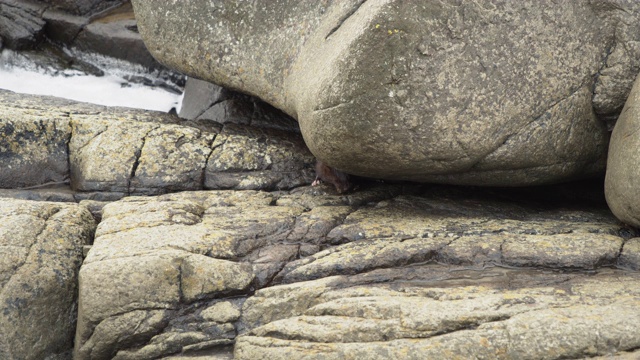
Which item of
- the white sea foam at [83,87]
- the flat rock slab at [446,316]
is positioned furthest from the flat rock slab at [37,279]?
the white sea foam at [83,87]

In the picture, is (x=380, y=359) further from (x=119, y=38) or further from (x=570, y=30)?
(x=119, y=38)

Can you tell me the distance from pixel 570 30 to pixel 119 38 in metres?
7.25

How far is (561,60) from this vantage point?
235 inches

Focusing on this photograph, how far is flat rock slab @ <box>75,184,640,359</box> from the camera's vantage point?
190 inches

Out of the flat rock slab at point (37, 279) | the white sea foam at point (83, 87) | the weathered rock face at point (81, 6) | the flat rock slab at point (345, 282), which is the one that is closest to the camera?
the flat rock slab at point (345, 282)

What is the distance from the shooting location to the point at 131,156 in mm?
6969

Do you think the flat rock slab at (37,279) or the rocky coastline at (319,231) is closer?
the rocky coastline at (319,231)

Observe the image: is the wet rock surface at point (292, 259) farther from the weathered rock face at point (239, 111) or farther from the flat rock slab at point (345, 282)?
the weathered rock face at point (239, 111)

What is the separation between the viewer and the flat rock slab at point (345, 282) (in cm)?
482

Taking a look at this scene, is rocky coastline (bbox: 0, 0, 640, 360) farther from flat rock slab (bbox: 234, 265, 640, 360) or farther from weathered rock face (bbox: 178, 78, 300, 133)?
weathered rock face (bbox: 178, 78, 300, 133)

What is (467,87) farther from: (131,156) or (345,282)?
(131,156)

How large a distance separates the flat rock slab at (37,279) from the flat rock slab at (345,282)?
0.90 ft

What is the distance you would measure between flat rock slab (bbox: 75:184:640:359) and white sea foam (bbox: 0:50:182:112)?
463cm

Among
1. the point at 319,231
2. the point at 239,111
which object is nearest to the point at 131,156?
the point at 239,111
